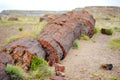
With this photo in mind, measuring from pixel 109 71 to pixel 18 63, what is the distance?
4001 mm

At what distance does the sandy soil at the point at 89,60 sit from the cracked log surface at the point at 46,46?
61cm

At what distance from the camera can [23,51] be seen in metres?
11.8

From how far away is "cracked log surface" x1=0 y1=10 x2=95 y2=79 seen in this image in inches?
454

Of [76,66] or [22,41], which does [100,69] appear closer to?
[76,66]

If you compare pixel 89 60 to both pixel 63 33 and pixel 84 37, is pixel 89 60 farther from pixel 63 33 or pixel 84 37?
pixel 84 37

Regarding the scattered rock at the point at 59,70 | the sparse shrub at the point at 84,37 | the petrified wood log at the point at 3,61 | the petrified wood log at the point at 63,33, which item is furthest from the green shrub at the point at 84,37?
the petrified wood log at the point at 3,61

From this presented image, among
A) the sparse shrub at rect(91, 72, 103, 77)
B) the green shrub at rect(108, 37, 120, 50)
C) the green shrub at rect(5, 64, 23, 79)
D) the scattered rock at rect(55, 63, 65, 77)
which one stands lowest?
the green shrub at rect(108, 37, 120, 50)

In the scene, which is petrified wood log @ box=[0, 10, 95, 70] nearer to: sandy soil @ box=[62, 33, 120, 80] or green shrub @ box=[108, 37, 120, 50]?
sandy soil @ box=[62, 33, 120, 80]

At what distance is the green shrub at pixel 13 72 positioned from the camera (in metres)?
10.2

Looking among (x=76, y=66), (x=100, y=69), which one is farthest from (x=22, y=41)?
(x=100, y=69)

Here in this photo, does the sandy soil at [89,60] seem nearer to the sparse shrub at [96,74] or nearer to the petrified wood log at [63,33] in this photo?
the sparse shrub at [96,74]

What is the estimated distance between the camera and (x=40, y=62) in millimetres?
11711

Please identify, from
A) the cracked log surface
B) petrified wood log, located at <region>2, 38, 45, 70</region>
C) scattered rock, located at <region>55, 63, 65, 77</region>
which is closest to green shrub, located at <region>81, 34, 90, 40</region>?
the cracked log surface

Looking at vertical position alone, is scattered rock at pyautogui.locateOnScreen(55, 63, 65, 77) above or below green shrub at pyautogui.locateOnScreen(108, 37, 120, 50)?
above
